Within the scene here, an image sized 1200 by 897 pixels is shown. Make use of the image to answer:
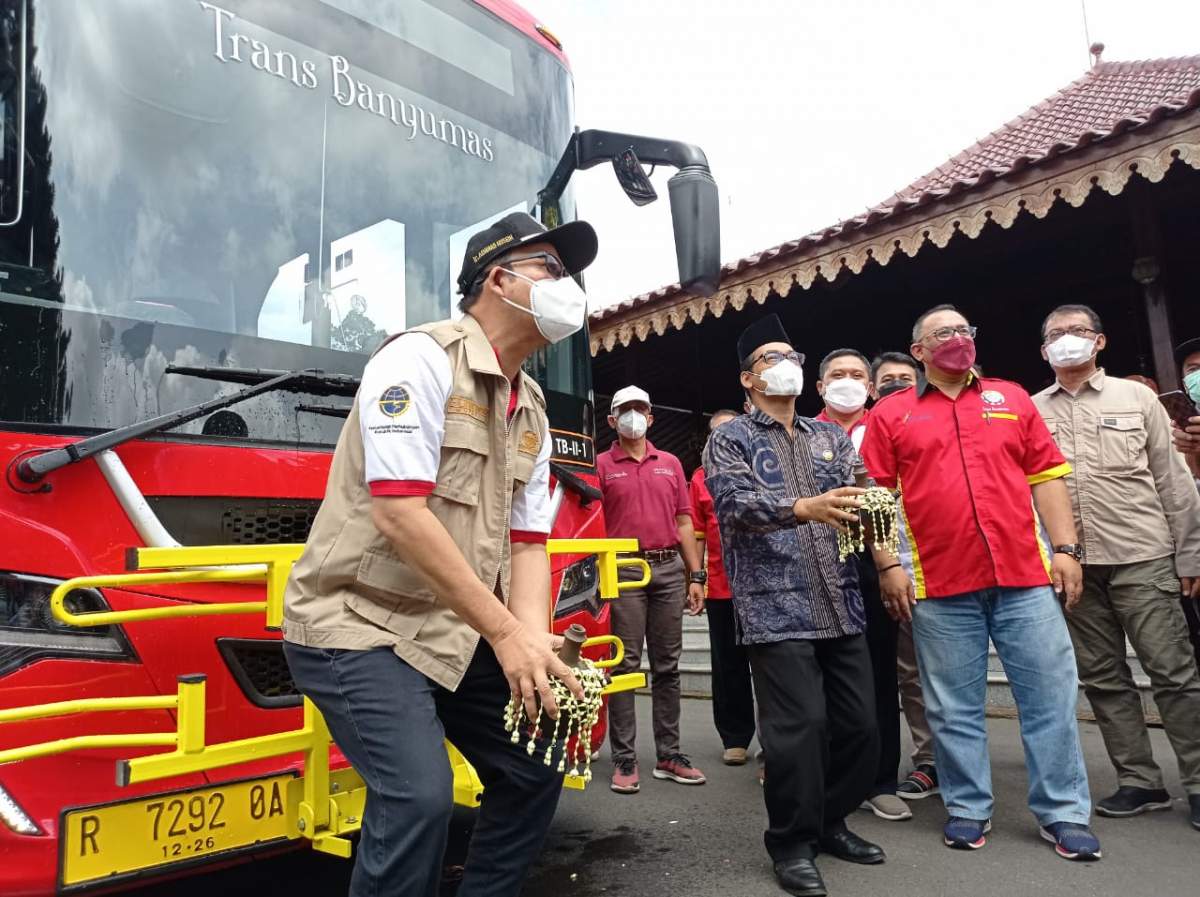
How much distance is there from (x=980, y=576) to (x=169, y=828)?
2697 mm

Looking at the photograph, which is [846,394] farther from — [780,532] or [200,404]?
[200,404]

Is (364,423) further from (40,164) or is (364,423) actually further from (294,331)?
(40,164)

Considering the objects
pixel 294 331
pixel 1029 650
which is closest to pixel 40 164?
pixel 294 331

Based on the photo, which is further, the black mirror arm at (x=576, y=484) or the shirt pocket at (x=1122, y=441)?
the shirt pocket at (x=1122, y=441)

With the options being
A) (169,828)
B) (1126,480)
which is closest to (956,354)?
(1126,480)

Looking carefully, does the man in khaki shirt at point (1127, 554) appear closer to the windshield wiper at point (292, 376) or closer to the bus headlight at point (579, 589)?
the bus headlight at point (579, 589)

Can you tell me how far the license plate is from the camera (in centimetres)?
199

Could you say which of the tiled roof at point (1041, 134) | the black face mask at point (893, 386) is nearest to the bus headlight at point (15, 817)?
the black face mask at point (893, 386)

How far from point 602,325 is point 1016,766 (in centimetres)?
458

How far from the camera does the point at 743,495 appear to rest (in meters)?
3.13

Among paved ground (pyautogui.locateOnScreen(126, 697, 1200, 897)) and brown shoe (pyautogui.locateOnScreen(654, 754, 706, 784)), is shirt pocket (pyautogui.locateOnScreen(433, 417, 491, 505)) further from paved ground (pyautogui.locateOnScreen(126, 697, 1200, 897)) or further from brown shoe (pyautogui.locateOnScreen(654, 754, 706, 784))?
brown shoe (pyautogui.locateOnScreen(654, 754, 706, 784))

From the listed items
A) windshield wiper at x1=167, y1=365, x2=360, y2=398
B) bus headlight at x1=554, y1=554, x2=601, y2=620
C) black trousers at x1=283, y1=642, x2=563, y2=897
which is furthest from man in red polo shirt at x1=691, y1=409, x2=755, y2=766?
black trousers at x1=283, y1=642, x2=563, y2=897

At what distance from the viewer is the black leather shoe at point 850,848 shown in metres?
3.21

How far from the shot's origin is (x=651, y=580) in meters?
4.81
